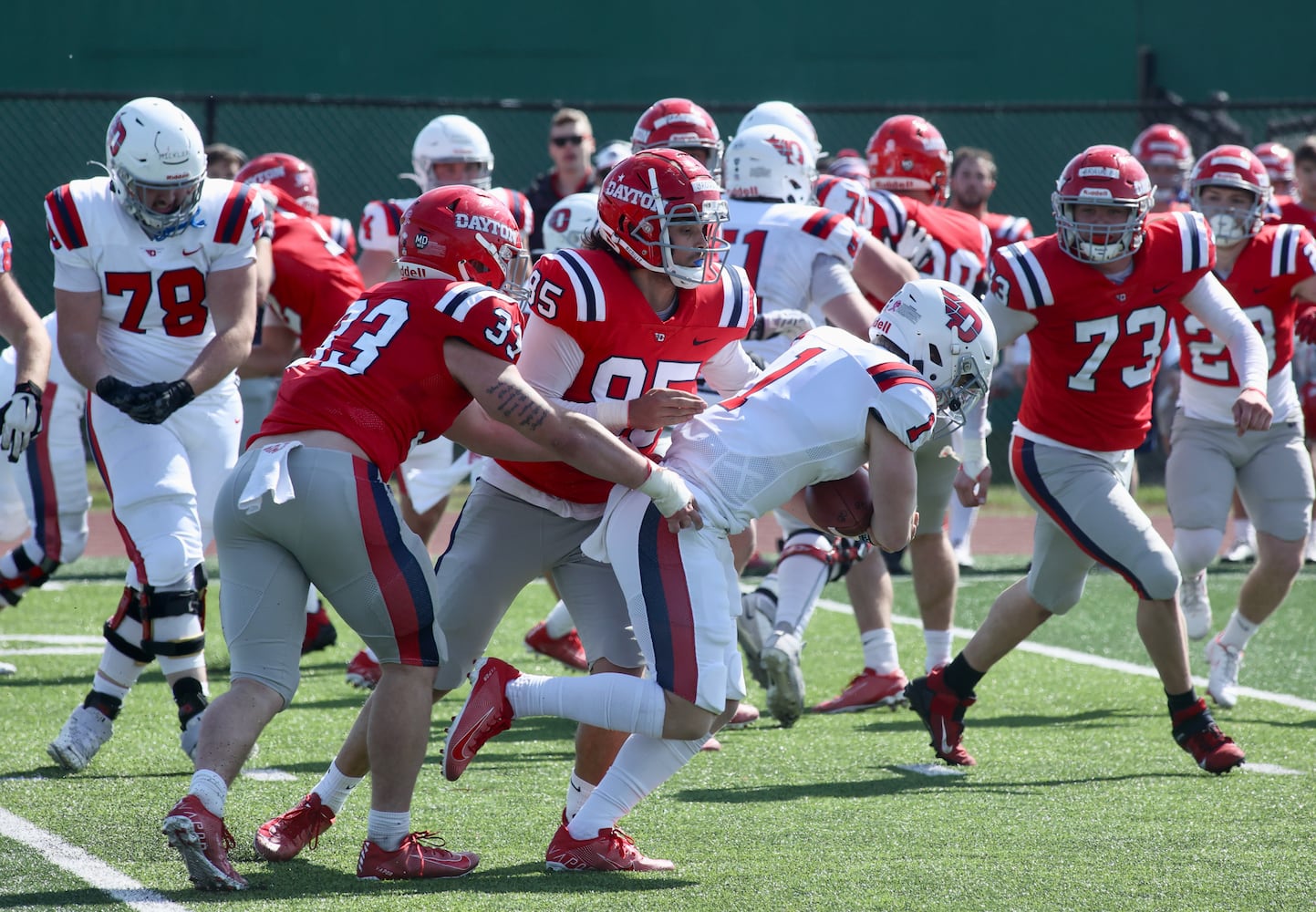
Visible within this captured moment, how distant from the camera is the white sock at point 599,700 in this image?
11.8ft

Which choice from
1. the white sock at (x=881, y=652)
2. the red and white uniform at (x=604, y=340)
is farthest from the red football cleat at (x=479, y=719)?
the white sock at (x=881, y=652)

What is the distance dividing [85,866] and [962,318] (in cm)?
233

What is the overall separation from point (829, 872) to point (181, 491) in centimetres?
220

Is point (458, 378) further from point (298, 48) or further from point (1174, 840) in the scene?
point (298, 48)

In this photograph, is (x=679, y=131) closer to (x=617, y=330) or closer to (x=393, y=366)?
(x=617, y=330)

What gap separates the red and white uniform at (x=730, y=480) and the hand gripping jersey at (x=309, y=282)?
2.57m

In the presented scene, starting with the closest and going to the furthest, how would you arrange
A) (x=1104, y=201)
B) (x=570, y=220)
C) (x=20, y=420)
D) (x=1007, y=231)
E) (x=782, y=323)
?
(x=20, y=420)
(x=1104, y=201)
(x=782, y=323)
(x=570, y=220)
(x=1007, y=231)

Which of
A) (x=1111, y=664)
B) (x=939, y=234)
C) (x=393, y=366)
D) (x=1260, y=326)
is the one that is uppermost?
(x=939, y=234)

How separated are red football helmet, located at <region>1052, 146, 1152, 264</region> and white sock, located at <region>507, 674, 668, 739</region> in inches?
81.8

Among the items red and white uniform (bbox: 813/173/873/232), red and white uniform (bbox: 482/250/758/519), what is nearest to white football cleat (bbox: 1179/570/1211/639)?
red and white uniform (bbox: 813/173/873/232)

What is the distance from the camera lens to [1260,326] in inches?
249

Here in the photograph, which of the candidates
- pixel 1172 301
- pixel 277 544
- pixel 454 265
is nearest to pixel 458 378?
pixel 454 265

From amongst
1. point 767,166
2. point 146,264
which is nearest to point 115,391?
point 146,264

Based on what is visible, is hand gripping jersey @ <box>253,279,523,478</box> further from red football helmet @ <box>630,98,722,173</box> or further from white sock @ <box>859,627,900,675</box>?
white sock @ <box>859,627,900,675</box>
